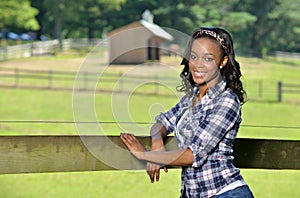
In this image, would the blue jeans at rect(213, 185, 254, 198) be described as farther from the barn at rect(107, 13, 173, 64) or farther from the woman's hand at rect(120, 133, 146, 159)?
the barn at rect(107, 13, 173, 64)

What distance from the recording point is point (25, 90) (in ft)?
51.0

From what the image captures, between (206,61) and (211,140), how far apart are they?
0.16 meters

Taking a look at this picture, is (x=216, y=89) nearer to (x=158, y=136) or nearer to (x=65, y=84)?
(x=158, y=136)

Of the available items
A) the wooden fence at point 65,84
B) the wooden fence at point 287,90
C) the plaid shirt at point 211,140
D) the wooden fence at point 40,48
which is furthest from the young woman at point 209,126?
the wooden fence at point 40,48

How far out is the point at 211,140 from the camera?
1126 mm

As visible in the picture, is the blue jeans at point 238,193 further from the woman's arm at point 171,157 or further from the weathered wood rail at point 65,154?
the weathered wood rail at point 65,154

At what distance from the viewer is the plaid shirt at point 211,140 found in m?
1.13

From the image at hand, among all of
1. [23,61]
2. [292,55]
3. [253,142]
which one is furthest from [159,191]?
[292,55]

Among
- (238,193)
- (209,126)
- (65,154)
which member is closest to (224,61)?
(209,126)

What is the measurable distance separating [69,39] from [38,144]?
80.7 ft

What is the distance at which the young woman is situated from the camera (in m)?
1.13

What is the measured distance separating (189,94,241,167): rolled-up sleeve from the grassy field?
184 mm

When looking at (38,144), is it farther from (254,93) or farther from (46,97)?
(254,93)

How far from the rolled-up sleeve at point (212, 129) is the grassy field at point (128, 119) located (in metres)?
0.18
